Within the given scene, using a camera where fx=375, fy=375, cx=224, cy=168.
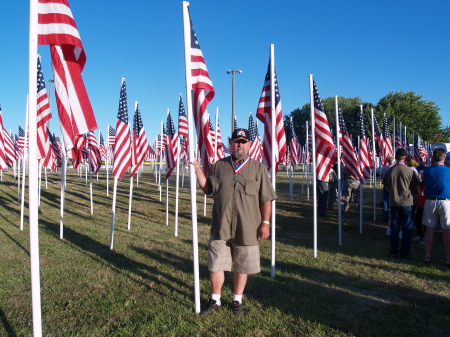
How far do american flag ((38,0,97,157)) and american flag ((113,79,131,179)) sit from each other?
4470mm

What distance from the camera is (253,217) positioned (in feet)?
15.5

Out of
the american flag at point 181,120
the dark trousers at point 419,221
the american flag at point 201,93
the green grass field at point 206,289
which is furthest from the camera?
the american flag at point 181,120

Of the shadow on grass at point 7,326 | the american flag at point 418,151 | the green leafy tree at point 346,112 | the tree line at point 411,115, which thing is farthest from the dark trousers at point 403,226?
the green leafy tree at point 346,112

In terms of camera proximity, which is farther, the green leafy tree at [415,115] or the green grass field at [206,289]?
the green leafy tree at [415,115]

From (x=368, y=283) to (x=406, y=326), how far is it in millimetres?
1654

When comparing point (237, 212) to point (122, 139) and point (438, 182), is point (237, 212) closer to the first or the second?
point (438, 182)

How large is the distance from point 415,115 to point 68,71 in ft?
189

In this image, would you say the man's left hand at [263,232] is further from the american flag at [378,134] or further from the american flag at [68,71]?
the american flag at [378,134]

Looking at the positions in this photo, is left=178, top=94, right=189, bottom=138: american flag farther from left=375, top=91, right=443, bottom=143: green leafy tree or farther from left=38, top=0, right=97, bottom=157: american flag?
left=375, top=91, right=443, bottom=143: green leafy tree

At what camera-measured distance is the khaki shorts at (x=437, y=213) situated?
701 centimetres

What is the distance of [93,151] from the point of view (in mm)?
17672

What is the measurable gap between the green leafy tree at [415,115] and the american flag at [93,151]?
1781 inches

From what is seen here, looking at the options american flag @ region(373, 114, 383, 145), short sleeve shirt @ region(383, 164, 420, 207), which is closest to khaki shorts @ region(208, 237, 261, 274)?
short sleeve shirt @ region(383, 164, 420, 207)

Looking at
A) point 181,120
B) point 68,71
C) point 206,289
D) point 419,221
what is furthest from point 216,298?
point 419,221
